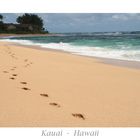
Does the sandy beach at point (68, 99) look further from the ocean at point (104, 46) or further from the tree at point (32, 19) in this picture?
the ocean at point (104, 46)

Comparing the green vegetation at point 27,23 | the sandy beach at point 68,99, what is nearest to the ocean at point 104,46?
the green vegetation at point 27,23

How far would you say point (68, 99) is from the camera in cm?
332

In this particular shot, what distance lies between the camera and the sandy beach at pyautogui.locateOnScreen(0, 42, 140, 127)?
2.77 meters

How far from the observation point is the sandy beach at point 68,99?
277 centimetres

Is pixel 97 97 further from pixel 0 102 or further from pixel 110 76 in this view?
pixel 110 76

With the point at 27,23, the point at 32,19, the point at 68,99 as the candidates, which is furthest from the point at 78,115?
the point at 27,23

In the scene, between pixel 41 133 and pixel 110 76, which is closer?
pixel 41 133

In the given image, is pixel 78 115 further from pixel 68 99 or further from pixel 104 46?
pixel 104 46

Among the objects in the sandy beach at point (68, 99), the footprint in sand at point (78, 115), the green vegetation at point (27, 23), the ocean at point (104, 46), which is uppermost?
the green vegetation at point (27, 23)

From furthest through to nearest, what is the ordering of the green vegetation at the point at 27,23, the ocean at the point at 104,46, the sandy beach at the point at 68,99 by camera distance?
the ocean at the point at 104,46 → the green vegetation at the point at 27,23 → the sandy beach at the point at 68,99

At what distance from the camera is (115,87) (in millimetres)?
3955

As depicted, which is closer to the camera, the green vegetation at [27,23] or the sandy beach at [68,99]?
the sandy beach at [68,99]

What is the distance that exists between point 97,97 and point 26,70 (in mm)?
1860
